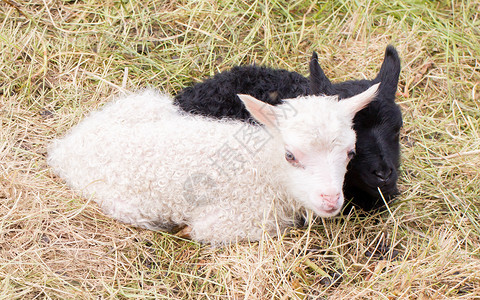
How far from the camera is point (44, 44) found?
5398 millimetres

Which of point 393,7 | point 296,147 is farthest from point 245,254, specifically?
point 393,7

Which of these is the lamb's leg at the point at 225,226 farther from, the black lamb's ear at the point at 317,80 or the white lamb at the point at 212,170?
the black lamb's ear at the point at 317,80

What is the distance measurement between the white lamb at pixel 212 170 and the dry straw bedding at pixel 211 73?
0.49ft

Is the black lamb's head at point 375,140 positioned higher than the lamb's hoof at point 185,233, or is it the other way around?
the black lamb's head at point 375,140

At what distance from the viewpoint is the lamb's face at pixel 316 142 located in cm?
323

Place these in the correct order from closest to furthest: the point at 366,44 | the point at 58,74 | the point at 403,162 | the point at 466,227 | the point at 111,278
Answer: the point at 111,278
the point at 466,227
the point at 403,162
the point at 58,74
the point at 366,44

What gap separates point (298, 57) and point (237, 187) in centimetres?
229

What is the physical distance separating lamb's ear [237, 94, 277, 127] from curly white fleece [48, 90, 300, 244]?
253mm

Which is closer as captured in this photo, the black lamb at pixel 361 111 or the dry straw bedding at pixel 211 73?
the dry straw bedding at pixel 211 73

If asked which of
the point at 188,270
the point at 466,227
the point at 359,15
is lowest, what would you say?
the point at 188,270

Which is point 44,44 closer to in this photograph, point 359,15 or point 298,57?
point 298,57

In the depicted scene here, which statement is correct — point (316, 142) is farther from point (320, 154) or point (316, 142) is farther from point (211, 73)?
point (211, 73)

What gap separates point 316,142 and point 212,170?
2.85 feet

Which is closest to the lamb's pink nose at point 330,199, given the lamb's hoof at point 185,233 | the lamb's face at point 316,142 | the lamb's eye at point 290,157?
the lamb's face at point 316,142
